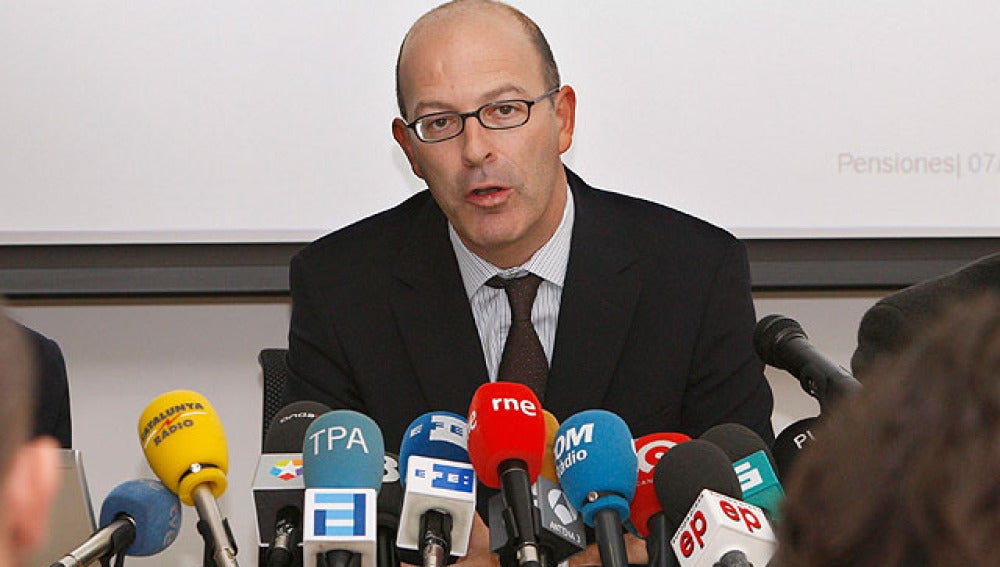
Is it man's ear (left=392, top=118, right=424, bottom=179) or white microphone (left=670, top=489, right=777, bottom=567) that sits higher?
man's ear (left=392, top=118, right=424, bottom=179)

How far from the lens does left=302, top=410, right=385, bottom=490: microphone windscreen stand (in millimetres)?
1407

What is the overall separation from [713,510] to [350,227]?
1.40 meters

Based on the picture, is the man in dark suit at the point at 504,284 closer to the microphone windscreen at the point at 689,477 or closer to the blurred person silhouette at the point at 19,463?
the microphone windscreen at the point at 689,477

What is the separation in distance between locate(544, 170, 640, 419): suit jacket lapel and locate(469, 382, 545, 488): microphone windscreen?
2.43 ft

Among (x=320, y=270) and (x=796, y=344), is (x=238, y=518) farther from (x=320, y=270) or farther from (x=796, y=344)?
(x=796, y=344)

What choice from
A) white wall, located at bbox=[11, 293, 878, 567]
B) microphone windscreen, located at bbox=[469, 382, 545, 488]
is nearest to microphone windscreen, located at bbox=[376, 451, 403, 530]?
microphone windscreen, located at bbox=[469, 382, 545, 488]

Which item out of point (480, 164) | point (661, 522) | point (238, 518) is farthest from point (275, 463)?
point (238, 518)

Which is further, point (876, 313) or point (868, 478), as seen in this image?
point (876, 313)

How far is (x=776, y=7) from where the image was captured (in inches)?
126

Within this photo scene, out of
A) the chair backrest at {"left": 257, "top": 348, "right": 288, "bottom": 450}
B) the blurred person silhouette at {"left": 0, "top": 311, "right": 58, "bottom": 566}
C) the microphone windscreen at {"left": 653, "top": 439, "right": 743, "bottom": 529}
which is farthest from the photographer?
the chair backrest at {"left": 257, "top": 348, "right": 288, "bottom": 450}

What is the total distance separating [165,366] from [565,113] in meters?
1.43

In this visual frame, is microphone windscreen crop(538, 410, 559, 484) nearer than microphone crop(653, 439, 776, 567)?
No

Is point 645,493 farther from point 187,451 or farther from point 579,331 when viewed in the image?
point 579,331

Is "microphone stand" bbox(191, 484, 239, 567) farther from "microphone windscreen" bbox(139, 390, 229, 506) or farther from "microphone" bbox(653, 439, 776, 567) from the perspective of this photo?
"microphone" bbox(653, 439, 776, 567)
